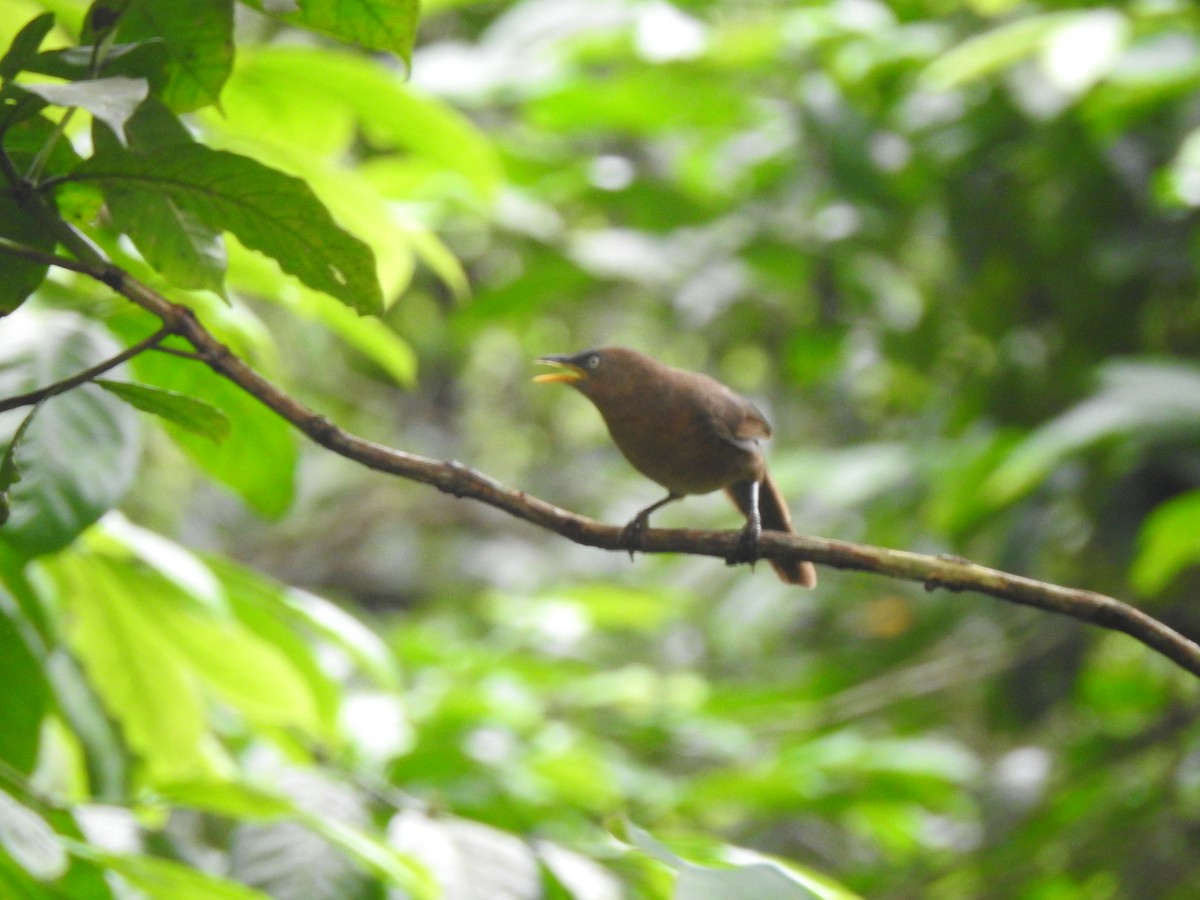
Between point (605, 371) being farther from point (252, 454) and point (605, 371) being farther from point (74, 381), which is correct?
point (74, 381)

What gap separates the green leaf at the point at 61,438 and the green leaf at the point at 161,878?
337 millimetres

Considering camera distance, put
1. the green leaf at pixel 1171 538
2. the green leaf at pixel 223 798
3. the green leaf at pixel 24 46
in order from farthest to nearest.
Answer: the green leaf at pixel 1171 538, the green leaf at pixel 223 798, the green leaf at pixel 24 46

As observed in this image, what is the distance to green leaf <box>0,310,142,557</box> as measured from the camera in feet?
4.44

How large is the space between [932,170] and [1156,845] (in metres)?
2.17

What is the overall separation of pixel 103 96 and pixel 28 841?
719 millimetres

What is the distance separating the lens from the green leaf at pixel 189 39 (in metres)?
1.26

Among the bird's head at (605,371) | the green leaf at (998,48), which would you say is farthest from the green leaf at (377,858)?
the green leaf at (998,48)

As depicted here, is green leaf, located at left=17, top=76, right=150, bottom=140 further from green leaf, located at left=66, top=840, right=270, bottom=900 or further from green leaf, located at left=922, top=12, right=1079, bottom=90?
green leaf, located at left=922, top=12, right=1079, bottom=90

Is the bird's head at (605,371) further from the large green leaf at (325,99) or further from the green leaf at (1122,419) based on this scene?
the green leaf at (1122,419)

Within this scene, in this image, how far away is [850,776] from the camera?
3453 millimetres

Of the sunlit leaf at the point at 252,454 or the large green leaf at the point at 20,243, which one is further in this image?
the sunlit leaf at the point at 252,454

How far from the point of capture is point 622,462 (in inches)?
243

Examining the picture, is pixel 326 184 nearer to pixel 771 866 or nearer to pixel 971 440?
pixel 771 866

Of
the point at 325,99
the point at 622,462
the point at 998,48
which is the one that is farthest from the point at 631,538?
the point at 622,462
